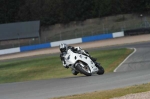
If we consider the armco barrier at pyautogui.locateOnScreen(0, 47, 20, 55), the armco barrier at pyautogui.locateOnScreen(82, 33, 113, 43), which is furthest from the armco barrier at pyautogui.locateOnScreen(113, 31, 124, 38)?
the armco barrier at pyautogui.locateOnScreen(0, 47, 20, 55)

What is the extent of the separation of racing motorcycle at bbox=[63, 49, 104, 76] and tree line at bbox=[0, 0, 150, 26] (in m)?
54.4

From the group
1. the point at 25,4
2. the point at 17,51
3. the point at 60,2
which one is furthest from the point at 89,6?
the point at 17,51

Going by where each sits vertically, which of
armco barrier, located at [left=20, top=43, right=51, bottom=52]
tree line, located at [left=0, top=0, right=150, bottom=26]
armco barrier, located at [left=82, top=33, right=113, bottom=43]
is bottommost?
armco barrier, located at [left=20, top=43, right=51, bottom=52]

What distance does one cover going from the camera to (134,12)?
7475 centimetres

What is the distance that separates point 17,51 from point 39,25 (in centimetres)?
2001

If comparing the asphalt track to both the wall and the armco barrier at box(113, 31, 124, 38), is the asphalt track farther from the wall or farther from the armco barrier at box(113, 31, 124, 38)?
the wall

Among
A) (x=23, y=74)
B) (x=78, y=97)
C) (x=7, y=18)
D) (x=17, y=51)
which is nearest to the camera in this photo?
(x=78, y=97)

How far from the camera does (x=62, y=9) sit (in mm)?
84438

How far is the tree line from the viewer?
77.1 m

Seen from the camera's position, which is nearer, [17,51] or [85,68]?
[85,68]

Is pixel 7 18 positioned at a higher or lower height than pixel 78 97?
higher

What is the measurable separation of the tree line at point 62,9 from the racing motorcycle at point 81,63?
179 feet

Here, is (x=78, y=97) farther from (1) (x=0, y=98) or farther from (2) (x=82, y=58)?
(2) (x=82, y=58)

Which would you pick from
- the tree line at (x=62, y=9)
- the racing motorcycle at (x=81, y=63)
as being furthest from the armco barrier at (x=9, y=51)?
the racing motorcycle at (x=81, y=63)
